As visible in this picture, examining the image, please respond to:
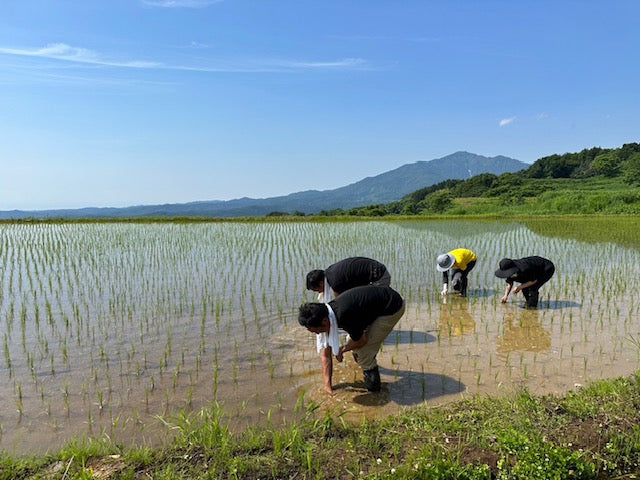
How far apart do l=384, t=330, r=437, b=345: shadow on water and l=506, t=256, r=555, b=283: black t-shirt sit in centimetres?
199

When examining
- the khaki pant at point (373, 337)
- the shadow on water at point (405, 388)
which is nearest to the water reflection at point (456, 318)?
the shadow on water at point (405, 388)

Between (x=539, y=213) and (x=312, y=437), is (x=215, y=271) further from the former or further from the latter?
(x=539, y=213)

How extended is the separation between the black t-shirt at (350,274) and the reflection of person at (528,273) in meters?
2.76

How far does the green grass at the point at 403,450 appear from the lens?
8.10 ft

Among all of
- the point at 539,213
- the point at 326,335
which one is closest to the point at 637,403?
the point at 326,335

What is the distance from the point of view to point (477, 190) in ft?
173

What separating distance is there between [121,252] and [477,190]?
156 ft

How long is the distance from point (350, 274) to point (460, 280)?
339 centimetres

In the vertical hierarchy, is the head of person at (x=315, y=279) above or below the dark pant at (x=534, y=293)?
above

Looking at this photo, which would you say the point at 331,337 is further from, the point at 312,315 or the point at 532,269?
the point at 532,269

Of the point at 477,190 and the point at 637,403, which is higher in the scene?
the point at 477,190

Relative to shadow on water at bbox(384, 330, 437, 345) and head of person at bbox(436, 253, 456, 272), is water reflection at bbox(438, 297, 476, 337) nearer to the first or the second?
shadow on water at bbox(384, 330, 437, 345)

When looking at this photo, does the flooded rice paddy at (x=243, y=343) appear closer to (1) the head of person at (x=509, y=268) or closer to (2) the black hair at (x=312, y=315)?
(1) the head of person at (x=509, y=268)

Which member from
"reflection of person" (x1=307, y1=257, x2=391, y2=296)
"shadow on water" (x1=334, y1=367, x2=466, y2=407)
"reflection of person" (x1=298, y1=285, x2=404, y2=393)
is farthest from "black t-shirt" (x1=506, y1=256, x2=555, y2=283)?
"reflection of person" (x1=298, y1=285, x2=404, y2=393)
